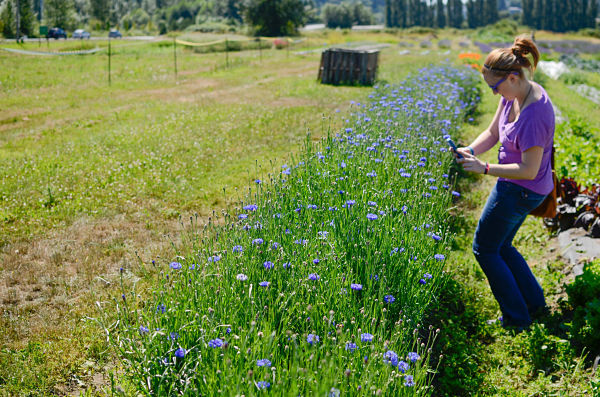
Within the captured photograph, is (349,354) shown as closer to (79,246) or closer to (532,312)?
(532,312)

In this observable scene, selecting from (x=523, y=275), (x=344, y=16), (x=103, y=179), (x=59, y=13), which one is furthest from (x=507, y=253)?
(x=344, y=16)

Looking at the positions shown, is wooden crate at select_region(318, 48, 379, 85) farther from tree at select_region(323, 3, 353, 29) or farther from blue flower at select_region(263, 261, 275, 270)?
tree at select_region(323, 3, 353, 29)

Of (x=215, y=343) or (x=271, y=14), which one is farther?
(x=271, y=14)

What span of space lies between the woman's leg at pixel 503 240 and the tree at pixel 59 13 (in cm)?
5996

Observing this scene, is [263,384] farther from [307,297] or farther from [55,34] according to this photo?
[55,34]

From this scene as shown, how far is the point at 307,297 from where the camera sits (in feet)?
9.30

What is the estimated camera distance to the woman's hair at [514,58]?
3.16 meters

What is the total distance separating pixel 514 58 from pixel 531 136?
0.55 metres

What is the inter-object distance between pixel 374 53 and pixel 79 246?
13441mm

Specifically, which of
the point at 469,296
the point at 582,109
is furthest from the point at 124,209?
the point at 582,109

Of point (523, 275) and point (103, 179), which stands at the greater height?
point (103, 179)

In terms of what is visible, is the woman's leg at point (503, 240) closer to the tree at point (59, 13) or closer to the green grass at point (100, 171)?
the green grass at point (100, 171)

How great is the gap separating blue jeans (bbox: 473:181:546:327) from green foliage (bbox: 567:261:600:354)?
10.4 inches

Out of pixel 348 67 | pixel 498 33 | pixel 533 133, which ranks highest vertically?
pixel 498 33
